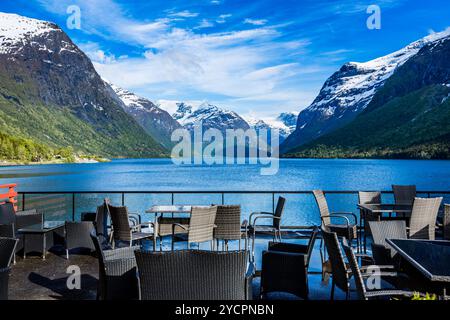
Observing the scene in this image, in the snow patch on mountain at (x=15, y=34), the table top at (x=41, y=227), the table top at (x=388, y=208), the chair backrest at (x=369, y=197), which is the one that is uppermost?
the snow patch on mountain at (x=15, y=34)

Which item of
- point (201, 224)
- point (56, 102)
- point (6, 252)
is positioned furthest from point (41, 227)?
point (56, 102)

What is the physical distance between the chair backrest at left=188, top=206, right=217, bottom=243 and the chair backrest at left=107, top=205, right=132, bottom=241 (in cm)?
90

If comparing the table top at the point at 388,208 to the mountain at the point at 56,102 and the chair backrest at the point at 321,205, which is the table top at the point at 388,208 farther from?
the mountain at the point at 56,102

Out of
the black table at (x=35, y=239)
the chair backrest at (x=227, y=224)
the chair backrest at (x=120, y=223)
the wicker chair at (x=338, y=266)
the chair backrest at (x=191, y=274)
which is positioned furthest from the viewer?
the black table at (x=35, y=239)

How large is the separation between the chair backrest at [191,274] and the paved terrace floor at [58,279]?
5.05 ft

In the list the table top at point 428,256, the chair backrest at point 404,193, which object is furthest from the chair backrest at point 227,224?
the chair backrest at point 404,193

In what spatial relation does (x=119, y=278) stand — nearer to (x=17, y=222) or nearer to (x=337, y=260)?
(x=337, y=260)

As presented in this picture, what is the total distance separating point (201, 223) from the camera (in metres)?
5.55

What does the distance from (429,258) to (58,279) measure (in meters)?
4.01

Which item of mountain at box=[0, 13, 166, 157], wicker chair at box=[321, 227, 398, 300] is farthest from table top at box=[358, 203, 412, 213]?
mountain at box=[0, 13, 166, 157]

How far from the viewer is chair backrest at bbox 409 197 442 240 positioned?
18.0 feet

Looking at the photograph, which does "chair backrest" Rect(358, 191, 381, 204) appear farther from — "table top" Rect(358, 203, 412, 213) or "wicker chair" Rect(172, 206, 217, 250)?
"wicker chair" Rect(172, 206, 217, 250)

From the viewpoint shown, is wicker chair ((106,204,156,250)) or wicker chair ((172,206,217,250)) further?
wicker chair ((106,204,156,250))

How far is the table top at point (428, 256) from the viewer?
9.84ft
